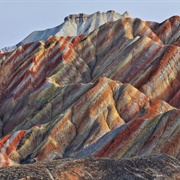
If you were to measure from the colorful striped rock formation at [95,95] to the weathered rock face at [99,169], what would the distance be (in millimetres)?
40872

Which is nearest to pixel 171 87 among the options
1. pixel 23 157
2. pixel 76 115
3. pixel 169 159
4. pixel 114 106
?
pixel 114 106

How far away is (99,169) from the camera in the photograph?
14773 mm

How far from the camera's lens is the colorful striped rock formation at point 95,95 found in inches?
2552

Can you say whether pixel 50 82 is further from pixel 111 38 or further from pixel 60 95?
pixel 111 38

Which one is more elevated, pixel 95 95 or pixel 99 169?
pixel 99 169

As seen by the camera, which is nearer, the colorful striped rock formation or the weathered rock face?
the weathered rock face

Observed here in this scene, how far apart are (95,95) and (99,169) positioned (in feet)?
225

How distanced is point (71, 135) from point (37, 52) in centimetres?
3646

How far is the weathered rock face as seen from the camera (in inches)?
552

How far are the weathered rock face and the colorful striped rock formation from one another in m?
40.9

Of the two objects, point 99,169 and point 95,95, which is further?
point 95,95

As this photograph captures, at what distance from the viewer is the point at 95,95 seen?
83312 millimetres

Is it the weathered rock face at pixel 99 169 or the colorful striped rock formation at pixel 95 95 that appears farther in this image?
the colorful striped rock formation at pixel 95 95

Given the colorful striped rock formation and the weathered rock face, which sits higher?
the weathered rock face
